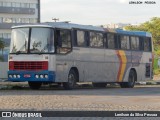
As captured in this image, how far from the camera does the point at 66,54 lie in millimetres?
27656

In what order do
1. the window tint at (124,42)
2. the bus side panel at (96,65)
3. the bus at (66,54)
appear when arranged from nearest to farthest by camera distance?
the bus at (66,54) → the bus side panel at (96,65) → the window tint at (124,42)

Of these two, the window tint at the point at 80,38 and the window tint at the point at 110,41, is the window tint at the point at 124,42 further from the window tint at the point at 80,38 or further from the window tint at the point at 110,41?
the window tint at the point at 80,38

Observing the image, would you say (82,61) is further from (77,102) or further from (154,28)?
(154,28)

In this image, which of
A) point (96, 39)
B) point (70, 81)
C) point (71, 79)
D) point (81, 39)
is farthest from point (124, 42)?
point (70, 81)

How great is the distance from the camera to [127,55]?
110ft

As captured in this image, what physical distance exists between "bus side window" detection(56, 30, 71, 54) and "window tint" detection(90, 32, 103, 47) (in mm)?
2412

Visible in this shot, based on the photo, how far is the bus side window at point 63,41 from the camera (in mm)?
27239

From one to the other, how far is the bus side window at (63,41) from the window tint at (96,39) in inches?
95.0

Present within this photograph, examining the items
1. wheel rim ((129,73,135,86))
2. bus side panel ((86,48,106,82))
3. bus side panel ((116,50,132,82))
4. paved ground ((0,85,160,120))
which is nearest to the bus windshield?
paved ground ((0,85,160,120))

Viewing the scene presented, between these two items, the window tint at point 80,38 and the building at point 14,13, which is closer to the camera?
the window tint at point 80,38

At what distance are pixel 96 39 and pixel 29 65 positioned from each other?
16.0 ft

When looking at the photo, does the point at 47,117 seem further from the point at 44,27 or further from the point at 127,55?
the point at 127,55

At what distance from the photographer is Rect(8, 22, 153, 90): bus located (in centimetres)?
2711

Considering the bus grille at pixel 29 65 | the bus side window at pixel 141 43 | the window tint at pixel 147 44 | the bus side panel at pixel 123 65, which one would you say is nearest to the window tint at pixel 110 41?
the bus side panel at pixel 123 65
